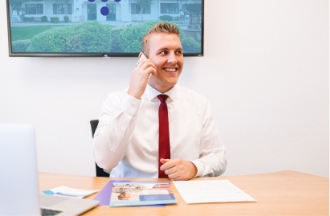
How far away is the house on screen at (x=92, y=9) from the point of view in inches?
96.7

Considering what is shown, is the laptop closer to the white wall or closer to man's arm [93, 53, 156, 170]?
man's arm [93, 53, 156, 170]

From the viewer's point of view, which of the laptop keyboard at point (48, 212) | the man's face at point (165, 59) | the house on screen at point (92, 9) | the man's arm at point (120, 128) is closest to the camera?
the laptop keyboard at point (48, 212)

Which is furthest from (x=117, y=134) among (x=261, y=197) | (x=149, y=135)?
(x=261, y=197)

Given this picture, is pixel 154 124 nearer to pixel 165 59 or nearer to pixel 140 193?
pixel 165 59

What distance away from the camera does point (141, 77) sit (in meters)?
1.65

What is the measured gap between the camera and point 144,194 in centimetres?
→ 126

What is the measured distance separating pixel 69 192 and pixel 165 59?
85 cm

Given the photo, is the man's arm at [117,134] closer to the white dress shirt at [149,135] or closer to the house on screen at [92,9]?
the white dress shirt at [149,135]

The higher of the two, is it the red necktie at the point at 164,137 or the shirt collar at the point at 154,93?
the shirt collar at the point at 154,93

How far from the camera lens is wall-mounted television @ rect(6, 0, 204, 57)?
2.46 meters

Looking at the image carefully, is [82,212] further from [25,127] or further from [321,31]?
[321,31]

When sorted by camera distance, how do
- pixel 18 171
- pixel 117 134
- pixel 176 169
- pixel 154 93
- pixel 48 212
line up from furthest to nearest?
pixel 154 93 < pixel 117 134 < pixel 176 169 < pixel 48 212 < pixel 18 171

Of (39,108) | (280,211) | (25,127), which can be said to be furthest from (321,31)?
(25,127)

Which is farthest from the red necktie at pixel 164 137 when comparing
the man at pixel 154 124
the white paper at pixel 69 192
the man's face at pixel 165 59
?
the white paper at pixel 69 192
